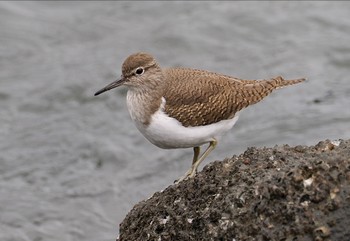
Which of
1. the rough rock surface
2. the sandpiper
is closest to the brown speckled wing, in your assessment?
the sandpiper

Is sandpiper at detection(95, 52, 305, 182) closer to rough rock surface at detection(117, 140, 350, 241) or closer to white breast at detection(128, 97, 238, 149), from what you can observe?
white breast at detection(128, 97, 238, 149)

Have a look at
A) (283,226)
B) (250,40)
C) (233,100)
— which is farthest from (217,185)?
(250,40)

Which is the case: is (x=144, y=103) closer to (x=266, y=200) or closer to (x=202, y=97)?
(x=202, y=97)

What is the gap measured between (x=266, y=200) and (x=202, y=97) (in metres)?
2.01

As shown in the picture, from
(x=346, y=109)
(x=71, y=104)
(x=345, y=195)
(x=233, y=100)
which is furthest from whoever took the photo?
(x=71, y=104)

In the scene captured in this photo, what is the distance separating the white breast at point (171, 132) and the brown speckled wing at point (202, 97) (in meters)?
0.05

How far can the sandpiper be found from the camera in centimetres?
632

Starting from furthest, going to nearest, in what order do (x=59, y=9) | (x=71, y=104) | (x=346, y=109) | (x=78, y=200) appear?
(x=59, y=9) < (x=71, y=104) < (x=346, y=109) < (x=78, y=200)

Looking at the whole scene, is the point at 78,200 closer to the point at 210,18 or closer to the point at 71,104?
the point at 71,104

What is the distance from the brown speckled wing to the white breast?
5cm

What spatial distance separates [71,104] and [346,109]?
423cm

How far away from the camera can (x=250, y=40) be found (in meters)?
13.3

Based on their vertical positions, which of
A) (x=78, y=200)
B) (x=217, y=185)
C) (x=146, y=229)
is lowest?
(x=78, y=200)

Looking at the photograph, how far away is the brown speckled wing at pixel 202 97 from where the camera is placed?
6402 millimetres
